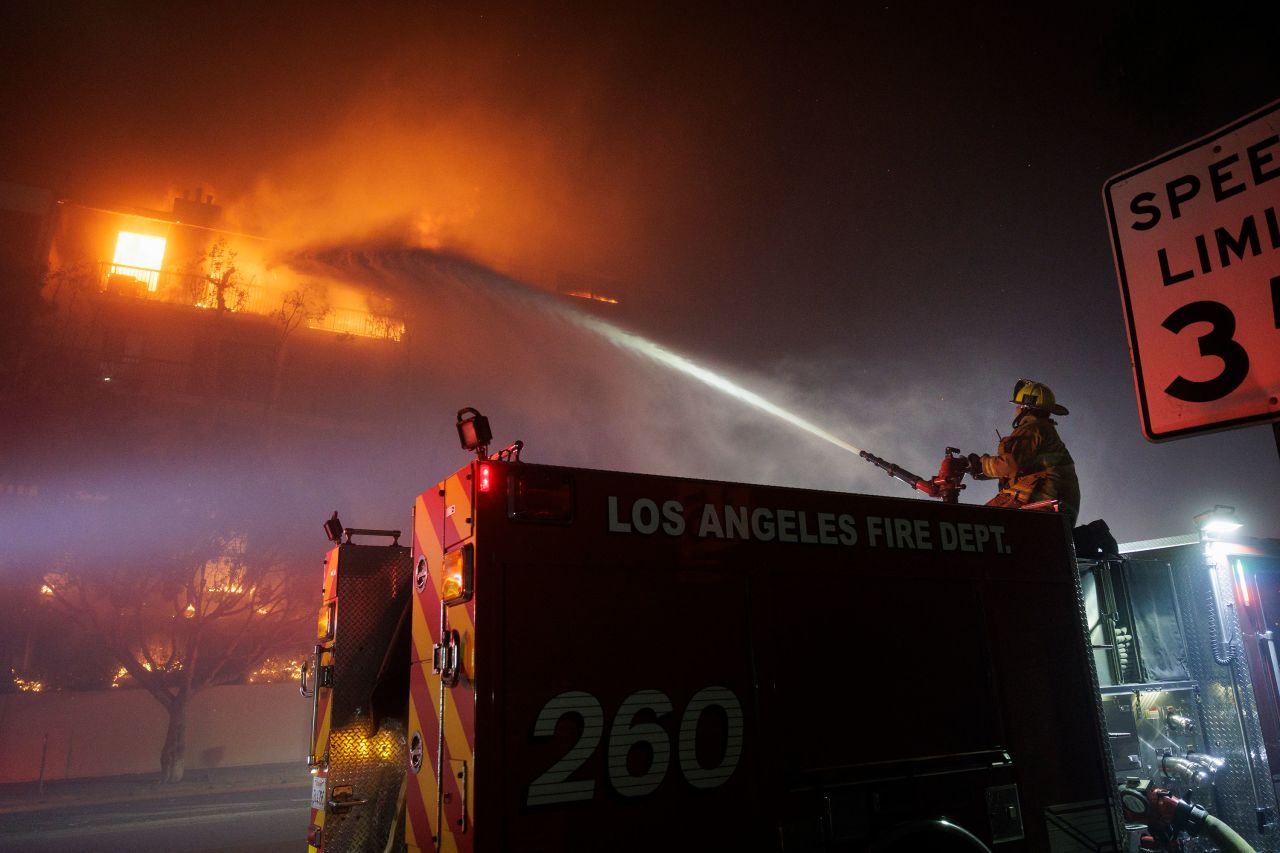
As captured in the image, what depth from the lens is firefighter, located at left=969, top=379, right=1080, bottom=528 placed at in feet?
22.9

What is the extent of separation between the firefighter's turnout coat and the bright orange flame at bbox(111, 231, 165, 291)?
3822 cm

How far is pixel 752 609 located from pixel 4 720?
29.2m

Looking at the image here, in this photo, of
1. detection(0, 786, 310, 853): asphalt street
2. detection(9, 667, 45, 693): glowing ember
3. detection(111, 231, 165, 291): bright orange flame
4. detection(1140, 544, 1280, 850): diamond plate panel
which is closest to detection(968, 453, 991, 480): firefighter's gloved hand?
detection(1140, 544, 1280, 850): diamond plate panel

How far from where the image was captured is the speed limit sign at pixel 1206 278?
2660 millimetres

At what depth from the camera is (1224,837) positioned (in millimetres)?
6059

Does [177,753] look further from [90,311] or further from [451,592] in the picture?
[451,592]

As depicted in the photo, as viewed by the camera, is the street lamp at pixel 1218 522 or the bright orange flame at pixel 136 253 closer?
the street lamp at pixel 1218 522

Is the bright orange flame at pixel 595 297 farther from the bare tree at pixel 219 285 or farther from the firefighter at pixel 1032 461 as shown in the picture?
the firefighter at pixel 1032 461

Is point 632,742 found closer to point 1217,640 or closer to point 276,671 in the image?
point 1217,640

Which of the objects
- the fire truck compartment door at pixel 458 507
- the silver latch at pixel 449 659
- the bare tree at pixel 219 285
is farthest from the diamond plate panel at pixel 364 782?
the bare tree at pixel 219 285

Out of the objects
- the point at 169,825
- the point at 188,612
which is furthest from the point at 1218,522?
the point at 188,612

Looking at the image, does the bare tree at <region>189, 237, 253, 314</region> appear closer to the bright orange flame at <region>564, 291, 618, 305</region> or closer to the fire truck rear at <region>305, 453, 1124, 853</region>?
the bright orange flame at <region>564, 291, 618, 305</region>

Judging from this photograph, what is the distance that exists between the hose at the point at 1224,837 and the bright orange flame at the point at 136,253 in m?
40.3

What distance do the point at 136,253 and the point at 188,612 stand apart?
19.0 m
